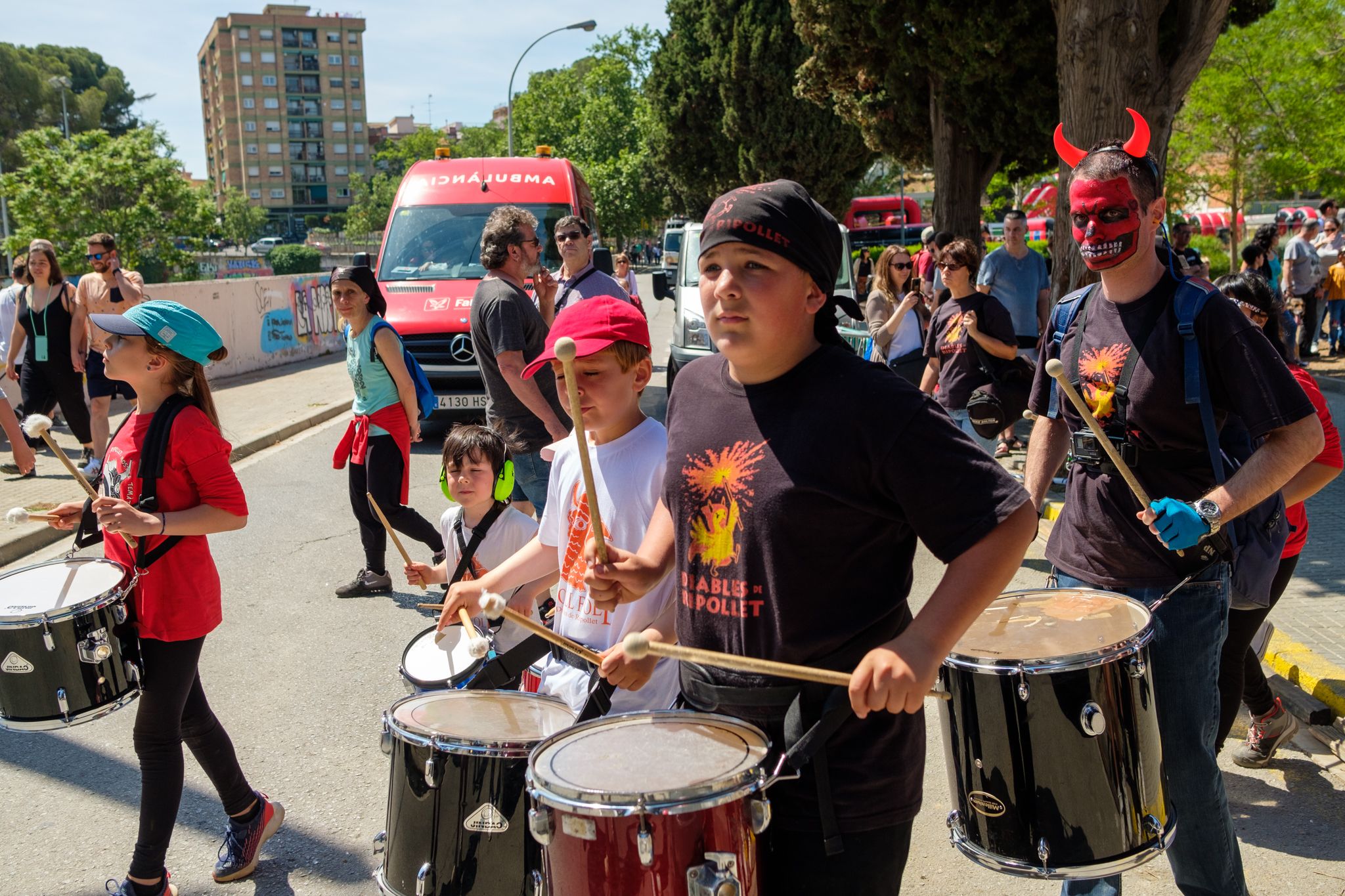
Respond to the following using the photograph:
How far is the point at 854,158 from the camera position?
31594 millimetres

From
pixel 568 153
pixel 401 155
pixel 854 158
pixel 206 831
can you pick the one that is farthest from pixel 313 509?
pixel 401 155

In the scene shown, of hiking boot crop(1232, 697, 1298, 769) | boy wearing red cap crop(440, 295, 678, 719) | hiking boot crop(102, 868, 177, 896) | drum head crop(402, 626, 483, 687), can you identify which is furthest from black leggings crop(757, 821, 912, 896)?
hiking boot crop(1232, 697, 1298, 769)

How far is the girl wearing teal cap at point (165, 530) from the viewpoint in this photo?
324 centimetres

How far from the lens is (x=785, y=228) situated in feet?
6.38

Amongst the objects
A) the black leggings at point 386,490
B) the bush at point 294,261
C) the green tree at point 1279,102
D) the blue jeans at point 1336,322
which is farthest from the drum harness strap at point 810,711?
the bush at point 294,261

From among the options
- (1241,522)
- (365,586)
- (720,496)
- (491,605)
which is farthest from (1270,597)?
(365,586)

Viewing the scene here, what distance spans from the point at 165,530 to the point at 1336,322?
1662 cm

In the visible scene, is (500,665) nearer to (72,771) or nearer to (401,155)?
(72,771)

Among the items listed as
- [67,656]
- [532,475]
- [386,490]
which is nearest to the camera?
[67,656]

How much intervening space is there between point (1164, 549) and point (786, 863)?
132 cm

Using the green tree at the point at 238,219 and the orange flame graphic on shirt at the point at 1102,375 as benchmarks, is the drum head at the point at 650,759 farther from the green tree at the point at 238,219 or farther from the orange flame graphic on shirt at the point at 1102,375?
the green tree at the point at 238,219

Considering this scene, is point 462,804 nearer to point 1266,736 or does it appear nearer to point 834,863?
point 834,863

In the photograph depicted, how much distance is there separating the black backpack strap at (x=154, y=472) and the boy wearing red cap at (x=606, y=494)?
3.34ft

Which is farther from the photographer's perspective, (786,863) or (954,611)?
(786,863)
